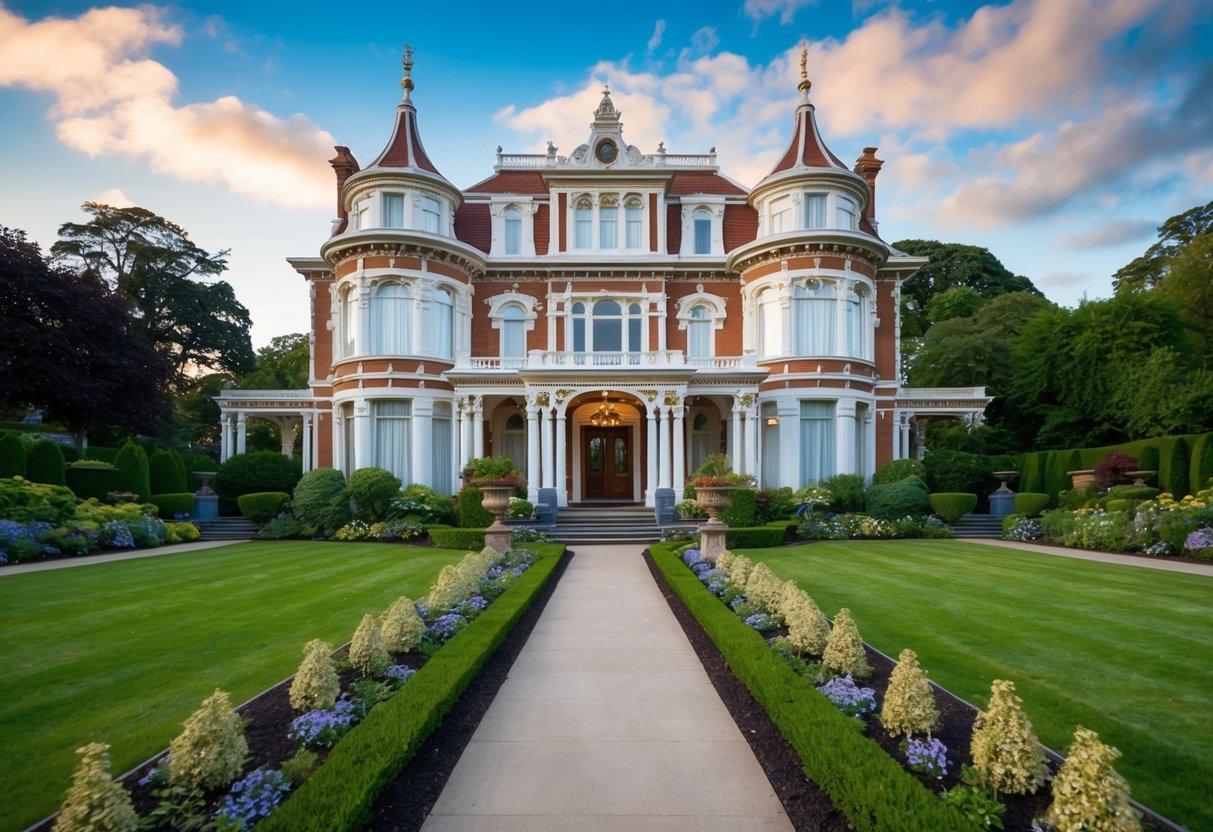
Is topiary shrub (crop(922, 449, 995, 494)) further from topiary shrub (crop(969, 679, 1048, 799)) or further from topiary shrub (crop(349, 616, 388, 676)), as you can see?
topiary shrub (crop(349, 616, 388, 676))

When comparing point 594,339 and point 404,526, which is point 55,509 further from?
point 594,339

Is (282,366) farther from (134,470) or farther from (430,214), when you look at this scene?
(430,214)

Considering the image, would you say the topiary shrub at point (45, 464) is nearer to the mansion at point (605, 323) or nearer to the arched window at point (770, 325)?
the mansion at point (605, 323)

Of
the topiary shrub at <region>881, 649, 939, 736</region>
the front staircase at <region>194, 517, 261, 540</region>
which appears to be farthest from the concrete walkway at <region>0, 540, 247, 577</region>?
the topiary shrub at <region>881, 649, 939, 736</region>

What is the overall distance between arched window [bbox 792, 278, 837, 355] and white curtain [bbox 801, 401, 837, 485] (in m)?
2.03

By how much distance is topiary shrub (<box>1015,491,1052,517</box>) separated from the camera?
20375mm

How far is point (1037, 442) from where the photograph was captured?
27234 mm

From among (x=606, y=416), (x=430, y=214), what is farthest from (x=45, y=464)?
(x=606, y=416)

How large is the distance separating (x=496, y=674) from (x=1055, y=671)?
552 centimetres

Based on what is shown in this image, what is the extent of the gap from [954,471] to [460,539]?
17427 millimetres

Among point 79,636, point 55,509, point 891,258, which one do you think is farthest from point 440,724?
point 891,258

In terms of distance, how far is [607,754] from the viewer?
4.43 m

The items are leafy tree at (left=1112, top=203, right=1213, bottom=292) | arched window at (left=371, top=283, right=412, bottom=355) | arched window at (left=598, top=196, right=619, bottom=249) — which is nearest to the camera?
arched window at (left=371, top=283, right=412, bottom=355)

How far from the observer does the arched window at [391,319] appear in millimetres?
21875
